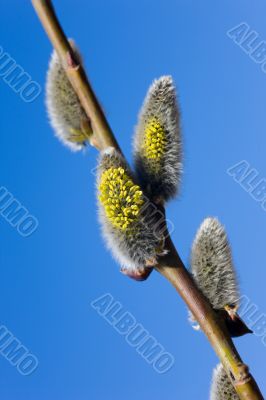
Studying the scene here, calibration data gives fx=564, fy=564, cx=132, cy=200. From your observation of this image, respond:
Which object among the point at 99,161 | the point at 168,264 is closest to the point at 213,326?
the point at 168,264

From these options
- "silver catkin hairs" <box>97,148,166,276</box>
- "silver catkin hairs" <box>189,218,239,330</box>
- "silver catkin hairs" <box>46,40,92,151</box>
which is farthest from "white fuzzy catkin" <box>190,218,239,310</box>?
"silver catkin hairs" <box>46,40,92,151</box>

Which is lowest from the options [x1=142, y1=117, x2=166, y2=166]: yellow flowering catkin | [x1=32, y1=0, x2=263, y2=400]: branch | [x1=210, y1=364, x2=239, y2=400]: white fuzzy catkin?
[x1=210, y1=364, x2=239, y2=400]: white fuzzy catkin

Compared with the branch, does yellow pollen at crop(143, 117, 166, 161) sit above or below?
above

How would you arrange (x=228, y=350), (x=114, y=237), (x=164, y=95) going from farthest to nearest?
(x=164, y=95) < (x=114, y=237) < (x=228, y=350)

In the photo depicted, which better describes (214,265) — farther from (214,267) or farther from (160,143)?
(160,143)

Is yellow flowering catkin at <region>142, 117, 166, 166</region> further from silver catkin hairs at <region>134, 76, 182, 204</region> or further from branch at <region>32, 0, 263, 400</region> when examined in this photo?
branch at <region>32, 0, 263, 400</region>

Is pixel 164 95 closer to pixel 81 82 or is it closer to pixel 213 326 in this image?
pixel 81 82

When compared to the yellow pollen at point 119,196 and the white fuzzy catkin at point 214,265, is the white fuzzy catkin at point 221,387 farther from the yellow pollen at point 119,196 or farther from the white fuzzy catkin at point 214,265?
the yellow pollen at point 119,196
